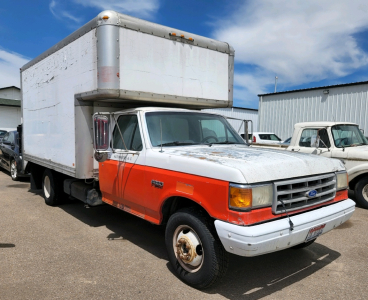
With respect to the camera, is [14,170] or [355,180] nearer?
[355,180]

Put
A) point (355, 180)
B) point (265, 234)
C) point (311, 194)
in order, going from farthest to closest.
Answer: point (355, 180) < point (311, 194) < point (265, 234)

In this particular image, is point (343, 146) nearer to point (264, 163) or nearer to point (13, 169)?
point (264, 163)

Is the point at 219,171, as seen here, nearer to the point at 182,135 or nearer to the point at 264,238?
the point at 264,238

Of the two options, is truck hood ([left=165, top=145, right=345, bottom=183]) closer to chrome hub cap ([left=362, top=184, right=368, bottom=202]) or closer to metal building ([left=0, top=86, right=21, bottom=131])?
chrome hub cap ([left=362, top=184, right=368, bottom=202])

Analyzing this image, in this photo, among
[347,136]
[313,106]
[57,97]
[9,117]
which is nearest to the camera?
[57,97]

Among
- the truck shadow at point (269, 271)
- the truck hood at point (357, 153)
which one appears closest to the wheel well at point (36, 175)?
the truck shadow at point (269, 271)

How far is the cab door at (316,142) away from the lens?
7.61m

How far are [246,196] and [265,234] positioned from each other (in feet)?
1.28

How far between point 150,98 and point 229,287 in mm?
3005

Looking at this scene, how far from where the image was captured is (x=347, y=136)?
778 centimetres

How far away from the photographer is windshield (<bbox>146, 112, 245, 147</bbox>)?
4430 millimetres

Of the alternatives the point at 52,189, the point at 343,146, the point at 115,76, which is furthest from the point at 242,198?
the point at 343,146

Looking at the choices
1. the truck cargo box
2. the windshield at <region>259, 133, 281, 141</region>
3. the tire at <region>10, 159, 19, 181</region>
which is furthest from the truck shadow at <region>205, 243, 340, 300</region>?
the windshield at <region>259, 133, 281, 141</region>

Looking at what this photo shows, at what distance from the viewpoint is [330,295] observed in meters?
3.46
